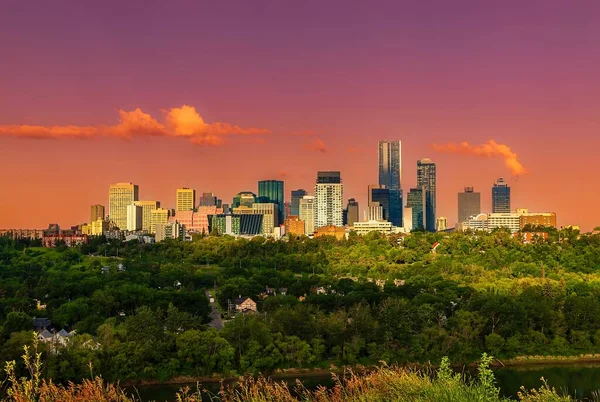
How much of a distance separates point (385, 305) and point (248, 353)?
19.8 ft

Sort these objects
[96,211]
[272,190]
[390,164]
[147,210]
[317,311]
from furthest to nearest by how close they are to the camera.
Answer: [390,164]
[272,190]
[147,210]
[96,211]
[317,311]

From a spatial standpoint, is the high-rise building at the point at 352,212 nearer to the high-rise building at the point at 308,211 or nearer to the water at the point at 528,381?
the high-rise building at the point at 308,211

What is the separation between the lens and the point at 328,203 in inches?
4956

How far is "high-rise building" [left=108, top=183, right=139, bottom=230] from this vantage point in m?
122

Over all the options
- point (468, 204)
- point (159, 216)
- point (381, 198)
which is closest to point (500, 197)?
point (468, 204)

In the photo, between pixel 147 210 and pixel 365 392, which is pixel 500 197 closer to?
pixel 147 210

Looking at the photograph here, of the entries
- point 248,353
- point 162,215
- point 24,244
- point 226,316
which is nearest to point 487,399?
point 248,353

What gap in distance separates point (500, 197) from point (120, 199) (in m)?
70.3

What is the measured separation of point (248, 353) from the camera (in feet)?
67.9

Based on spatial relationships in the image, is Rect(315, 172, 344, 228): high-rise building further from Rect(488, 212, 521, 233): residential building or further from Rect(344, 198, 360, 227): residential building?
Rect(488, 212, 521, 233): residential building

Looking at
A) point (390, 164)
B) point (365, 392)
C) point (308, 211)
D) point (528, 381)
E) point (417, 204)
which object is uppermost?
point (390, 164)

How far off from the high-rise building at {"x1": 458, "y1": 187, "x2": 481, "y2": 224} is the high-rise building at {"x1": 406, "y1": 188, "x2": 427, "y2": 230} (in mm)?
15105

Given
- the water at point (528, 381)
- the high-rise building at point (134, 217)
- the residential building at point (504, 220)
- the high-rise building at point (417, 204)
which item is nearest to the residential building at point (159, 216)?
the high-rise building at point (134, 217)

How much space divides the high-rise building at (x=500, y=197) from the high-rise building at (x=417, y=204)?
48.6 feet
